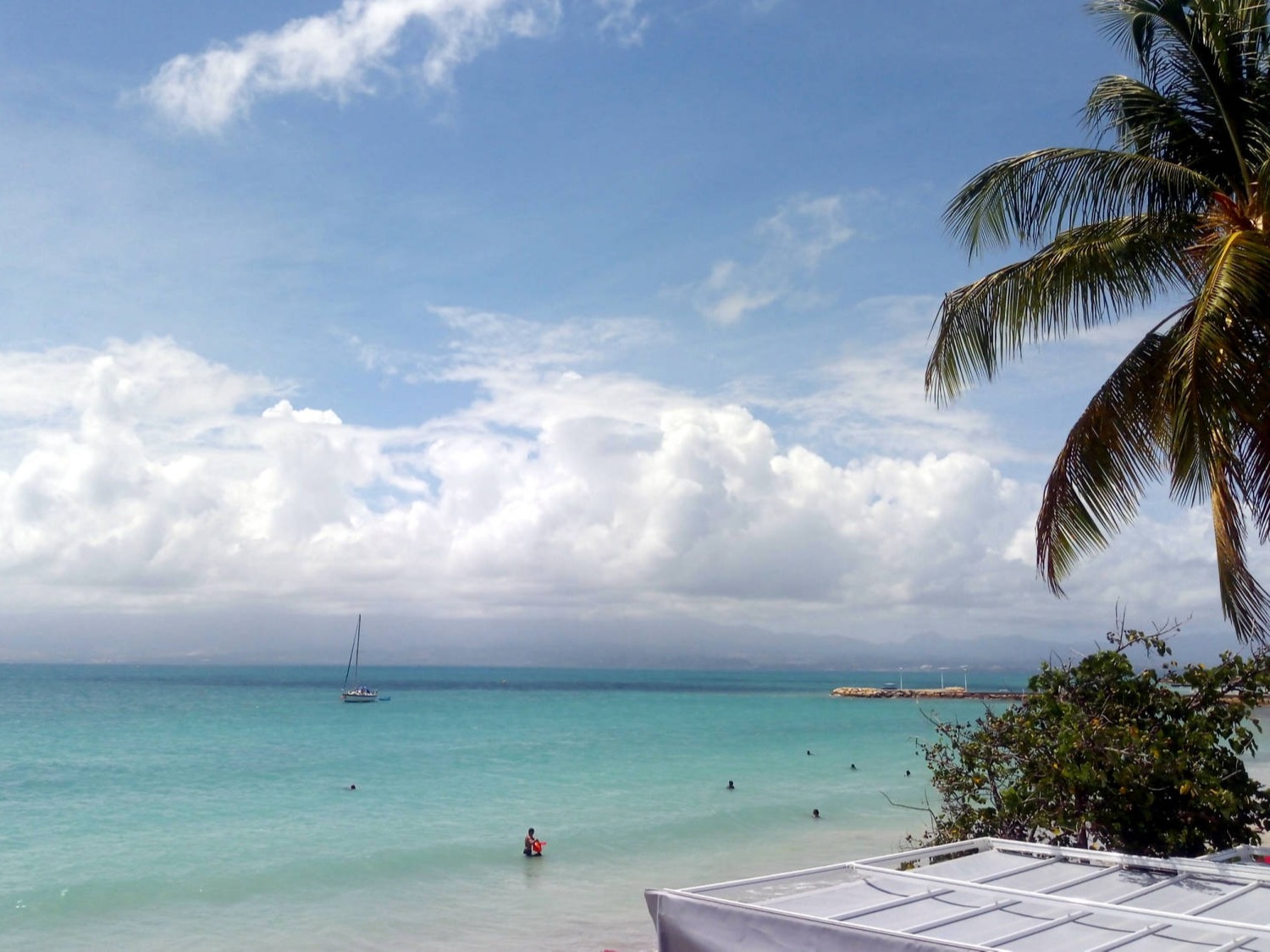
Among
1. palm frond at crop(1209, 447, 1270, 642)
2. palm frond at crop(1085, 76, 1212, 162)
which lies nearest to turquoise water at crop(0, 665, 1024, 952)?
palm frond at crop(1209, 447, 1270, 642)

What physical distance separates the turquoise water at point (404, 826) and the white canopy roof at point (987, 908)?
8.87 metres

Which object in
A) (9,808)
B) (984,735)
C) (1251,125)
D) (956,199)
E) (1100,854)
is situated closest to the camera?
(1100,854)

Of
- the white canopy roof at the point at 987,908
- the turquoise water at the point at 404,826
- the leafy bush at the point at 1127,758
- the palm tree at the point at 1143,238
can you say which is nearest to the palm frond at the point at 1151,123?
the palm tree at the point at 1143,238

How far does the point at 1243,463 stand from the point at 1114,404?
1007mm

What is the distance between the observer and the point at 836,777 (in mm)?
30328

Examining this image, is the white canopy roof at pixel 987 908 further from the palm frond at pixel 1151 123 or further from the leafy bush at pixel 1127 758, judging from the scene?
the palm frond at pixel 1151 123

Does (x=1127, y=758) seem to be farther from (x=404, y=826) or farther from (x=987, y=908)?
(x=404, y=826)

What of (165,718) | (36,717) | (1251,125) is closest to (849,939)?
(1251,125)

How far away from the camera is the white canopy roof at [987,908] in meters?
3.62

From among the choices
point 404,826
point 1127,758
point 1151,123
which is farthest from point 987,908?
point 404,826

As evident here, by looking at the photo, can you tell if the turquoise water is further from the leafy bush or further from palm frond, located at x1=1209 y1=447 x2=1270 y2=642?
palm frond, located at x1=1209 y1=447 x2=1270 y2=642

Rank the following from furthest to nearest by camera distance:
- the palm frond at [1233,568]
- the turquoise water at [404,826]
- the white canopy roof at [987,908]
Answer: the turquoise water at [404,826]
the palm frond at [1233,568]
the white canopy roof at [987,908]

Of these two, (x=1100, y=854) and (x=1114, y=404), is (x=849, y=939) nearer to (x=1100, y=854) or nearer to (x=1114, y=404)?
(x=1100, y=854)

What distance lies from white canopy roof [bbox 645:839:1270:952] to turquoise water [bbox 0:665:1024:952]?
29.1 feet
